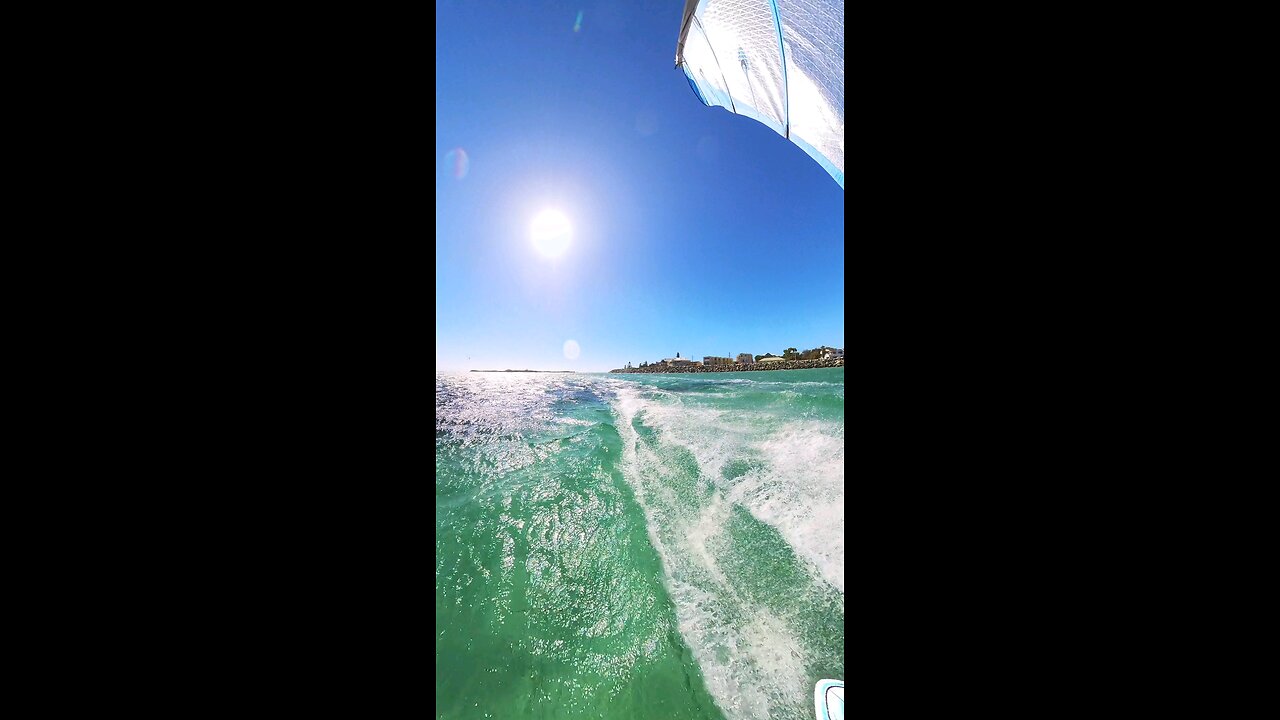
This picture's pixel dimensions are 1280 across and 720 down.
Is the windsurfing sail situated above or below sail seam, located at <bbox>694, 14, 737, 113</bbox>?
below

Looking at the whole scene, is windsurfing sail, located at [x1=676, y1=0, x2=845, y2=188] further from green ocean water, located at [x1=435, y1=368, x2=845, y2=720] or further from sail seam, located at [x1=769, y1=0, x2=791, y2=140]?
green ocean water, located at [x1=435, y1=368, x2=845, y2=720]

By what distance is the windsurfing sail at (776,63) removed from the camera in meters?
2.27

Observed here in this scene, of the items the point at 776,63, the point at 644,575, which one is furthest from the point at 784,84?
the point at 644,575

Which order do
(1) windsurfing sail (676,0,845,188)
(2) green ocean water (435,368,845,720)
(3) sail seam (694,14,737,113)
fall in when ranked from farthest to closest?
(3) sail seam (694,14,737,113), (2) green ocean water (435,368,845,720), (1) windsurfing sail (676,0,845,188)

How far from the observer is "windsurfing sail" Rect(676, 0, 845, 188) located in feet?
7.46

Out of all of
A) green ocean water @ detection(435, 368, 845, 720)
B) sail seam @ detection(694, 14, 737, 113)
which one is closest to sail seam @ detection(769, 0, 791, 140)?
sail seam @ detection(694, 14, 737, 113)

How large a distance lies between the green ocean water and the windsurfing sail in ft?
7.42

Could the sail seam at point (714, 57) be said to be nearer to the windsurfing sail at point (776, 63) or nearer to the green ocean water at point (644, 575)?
the windsurfing sail at point (776, 63)

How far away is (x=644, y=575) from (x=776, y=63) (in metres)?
4.79

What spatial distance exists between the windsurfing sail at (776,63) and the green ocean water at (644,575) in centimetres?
226

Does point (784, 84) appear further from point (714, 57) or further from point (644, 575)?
point (644, 575)
